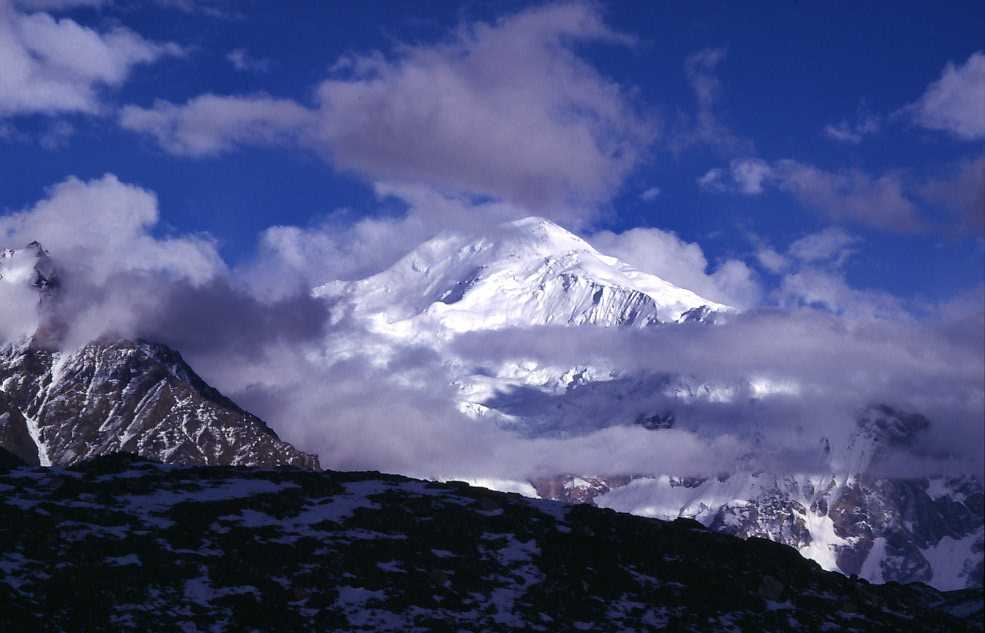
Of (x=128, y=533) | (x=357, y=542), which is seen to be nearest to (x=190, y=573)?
(x=128, y=533)

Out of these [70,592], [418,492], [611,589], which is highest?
[418,492]

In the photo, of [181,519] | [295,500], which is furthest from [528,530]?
[181,519]

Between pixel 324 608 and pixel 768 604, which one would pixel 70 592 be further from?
pixel 768 604

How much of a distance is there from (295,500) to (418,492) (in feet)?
37.2

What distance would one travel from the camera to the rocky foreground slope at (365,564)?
76325mm

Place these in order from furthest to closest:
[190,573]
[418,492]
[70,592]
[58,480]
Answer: [418,492], [58,480], [190,573], [70,592]

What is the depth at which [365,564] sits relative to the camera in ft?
282

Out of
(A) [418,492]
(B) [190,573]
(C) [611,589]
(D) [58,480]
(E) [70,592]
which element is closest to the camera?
(E) [70,592]

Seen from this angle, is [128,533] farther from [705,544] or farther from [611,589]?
[705,544]

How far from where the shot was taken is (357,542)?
294 ft

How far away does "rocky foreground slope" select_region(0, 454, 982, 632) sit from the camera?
76.3m

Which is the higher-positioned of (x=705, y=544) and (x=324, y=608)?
(x=705, y=544)

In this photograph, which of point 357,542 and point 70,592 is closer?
point 70,592

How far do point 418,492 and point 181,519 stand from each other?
2166 cm
